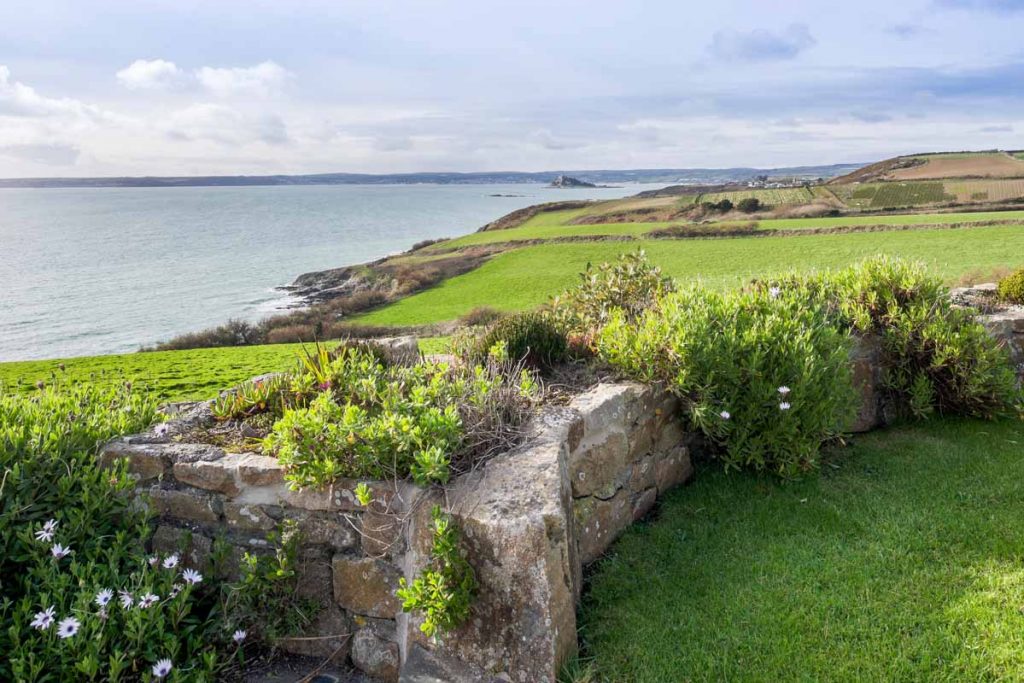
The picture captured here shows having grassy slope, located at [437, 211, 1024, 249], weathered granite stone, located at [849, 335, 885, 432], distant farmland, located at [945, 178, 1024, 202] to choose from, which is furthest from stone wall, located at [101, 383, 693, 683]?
distant farmland, located at [945, 178, 1024, 202]

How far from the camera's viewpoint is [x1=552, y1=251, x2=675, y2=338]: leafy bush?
604cm

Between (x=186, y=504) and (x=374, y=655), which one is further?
(x=186, y=504)

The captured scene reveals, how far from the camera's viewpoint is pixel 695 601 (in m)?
3.38

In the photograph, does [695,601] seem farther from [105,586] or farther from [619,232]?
[619,232]

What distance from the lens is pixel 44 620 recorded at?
2.94 metres

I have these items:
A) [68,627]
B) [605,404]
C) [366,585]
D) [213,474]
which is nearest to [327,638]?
[366,585]

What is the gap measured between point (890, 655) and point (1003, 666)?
17.9 inches

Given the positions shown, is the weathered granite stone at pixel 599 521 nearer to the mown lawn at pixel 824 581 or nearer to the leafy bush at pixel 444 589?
the mown lawn at pixel 824 581

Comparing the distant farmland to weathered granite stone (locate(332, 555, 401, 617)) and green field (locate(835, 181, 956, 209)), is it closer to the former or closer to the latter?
green field (locate(835, 181, 956, 209))

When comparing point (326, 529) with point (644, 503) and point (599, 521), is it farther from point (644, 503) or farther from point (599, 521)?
point (644, 503)

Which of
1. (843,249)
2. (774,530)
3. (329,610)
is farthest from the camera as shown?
(843,249)

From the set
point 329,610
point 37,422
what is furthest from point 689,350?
point 37,422

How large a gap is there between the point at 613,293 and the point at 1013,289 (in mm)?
5688

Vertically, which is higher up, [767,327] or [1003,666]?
[767,327]
